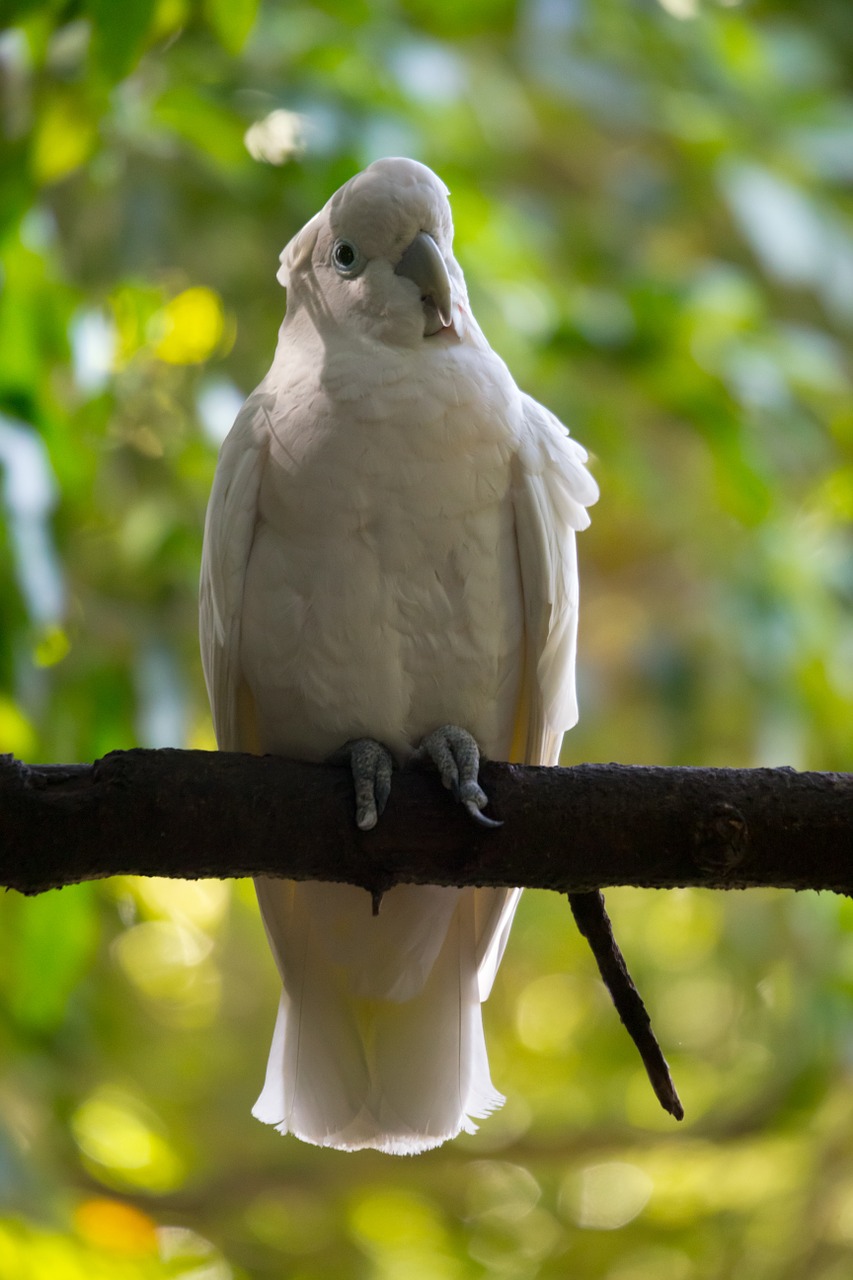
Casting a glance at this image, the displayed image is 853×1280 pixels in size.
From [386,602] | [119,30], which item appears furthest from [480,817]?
[119,30]

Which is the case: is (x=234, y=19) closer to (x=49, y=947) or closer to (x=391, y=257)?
(x=391, y=257)

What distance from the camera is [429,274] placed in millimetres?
1877

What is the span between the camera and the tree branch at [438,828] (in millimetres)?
1548

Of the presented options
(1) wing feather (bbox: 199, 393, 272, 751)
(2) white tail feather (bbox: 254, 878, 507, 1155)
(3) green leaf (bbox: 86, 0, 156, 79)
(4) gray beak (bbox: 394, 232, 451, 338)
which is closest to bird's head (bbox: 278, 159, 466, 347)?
(4) gray beak (bbox: 394, 232, 451, 338)

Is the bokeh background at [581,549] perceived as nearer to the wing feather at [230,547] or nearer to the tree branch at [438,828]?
the wing feather at [230,547]

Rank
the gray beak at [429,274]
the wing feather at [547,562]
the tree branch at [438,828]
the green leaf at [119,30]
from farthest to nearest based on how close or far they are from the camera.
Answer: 1. the wing feather at [547,562]
2. the gray beak at [429,274]
3. the green leaf at [119,30]
4. the tree branch at [438,828]

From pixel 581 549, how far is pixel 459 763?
10.4ft

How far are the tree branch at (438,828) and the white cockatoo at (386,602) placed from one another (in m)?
0.11

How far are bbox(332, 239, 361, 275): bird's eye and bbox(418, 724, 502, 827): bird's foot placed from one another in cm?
71

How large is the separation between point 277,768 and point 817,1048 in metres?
2.21

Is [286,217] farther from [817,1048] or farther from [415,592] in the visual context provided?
[817,1048]

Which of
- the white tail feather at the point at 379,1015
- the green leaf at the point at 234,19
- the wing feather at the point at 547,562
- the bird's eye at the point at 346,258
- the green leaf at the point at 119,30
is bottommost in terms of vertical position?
the white tail feather at the point at 379,1015

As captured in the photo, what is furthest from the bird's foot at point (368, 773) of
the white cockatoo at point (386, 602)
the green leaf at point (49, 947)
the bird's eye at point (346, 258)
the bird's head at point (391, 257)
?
the green leaf at point (49, 947)

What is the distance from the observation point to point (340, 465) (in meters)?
1.88
